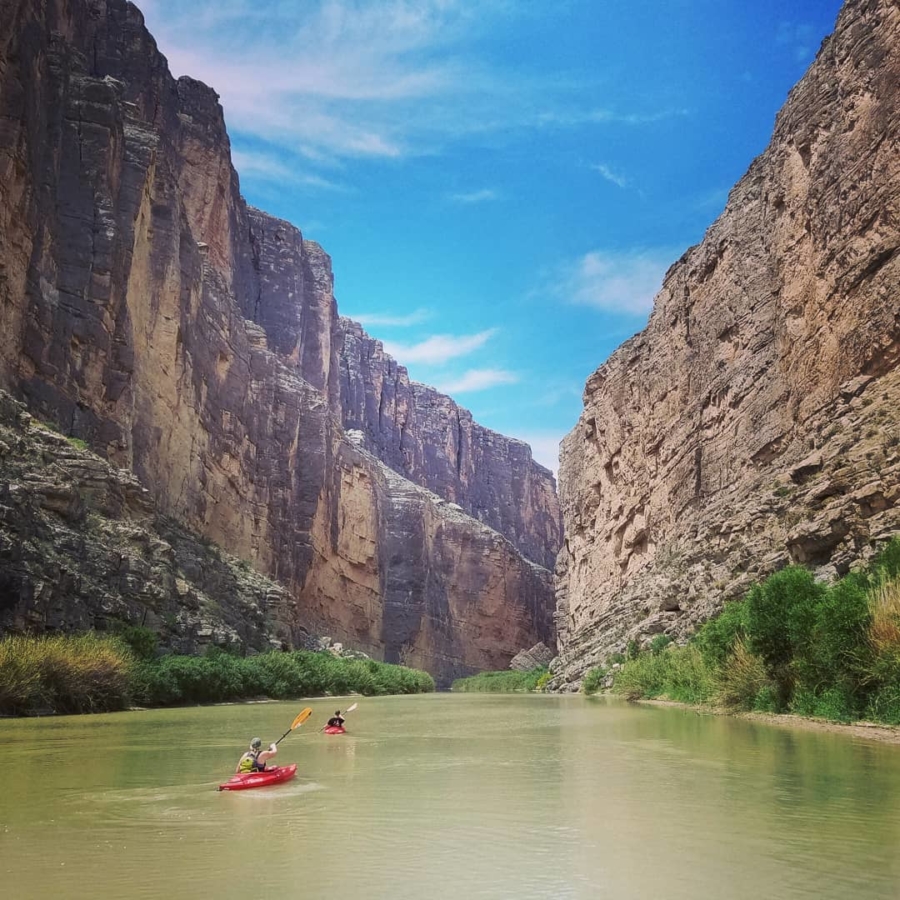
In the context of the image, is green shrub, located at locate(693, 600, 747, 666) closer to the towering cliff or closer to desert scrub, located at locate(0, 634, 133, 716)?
the towering cliff

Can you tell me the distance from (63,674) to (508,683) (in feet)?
175

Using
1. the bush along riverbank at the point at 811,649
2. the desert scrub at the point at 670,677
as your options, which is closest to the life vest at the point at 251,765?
the bush along riverbank at the point at 811,649

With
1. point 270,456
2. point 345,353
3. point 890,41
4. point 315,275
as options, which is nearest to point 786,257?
point 890,41

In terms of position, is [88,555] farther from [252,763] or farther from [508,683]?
[508,683]

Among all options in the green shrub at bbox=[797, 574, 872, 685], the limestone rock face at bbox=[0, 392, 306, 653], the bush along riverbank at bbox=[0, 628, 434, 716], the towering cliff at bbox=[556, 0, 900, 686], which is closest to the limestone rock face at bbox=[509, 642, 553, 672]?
the towering cliff at bbox=[556, 0, 900, 686]

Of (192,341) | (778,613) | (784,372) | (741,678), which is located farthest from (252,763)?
(192,341)

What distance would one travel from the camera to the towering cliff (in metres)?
26.4

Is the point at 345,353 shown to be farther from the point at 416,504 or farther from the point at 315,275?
the point at 416,504

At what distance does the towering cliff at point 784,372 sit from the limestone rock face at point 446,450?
71036mm

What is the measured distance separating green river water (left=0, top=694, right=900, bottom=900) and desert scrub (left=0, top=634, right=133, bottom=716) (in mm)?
5136

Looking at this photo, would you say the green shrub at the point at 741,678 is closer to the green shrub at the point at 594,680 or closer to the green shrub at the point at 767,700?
the green shrub at the point at 767,700

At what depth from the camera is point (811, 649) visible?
1639cm

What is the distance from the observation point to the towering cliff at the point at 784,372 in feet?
86.5

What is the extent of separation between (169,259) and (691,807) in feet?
153
